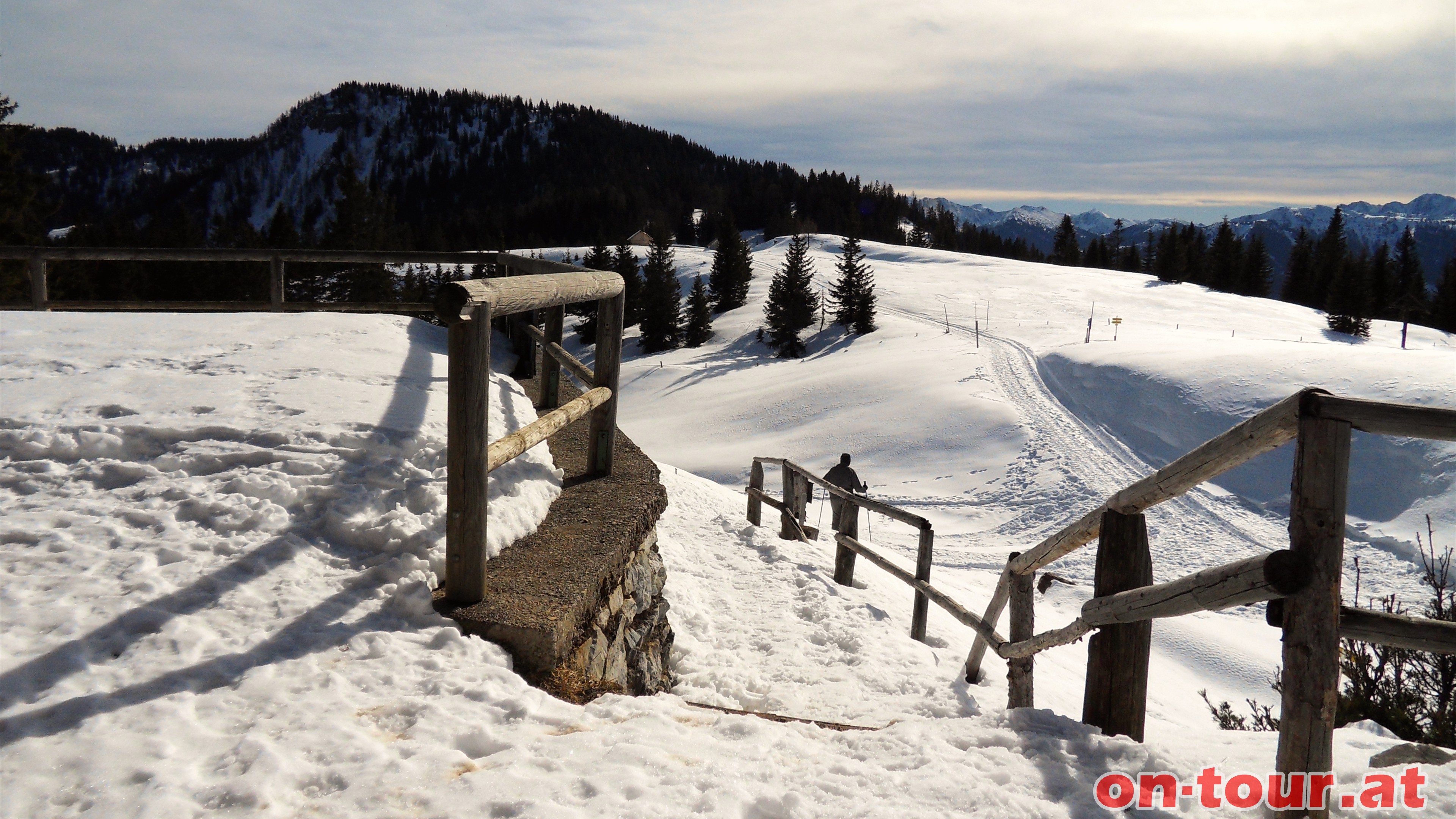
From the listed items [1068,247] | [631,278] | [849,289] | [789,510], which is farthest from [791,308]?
[1068,247]

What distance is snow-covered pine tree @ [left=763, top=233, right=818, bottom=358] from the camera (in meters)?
41.3

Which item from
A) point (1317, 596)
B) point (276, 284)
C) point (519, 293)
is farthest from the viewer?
point (276, 284)

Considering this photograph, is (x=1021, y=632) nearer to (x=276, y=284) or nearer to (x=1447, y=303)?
(x=276, y=284)

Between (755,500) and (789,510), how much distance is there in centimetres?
80

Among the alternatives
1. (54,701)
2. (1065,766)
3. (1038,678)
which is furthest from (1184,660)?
(54,701)

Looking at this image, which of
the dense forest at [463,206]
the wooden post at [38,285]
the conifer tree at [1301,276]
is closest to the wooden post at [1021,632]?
the wooden post at [38,285]

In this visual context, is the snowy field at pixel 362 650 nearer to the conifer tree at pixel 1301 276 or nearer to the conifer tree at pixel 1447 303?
the conifer tree at pixel 1447 303

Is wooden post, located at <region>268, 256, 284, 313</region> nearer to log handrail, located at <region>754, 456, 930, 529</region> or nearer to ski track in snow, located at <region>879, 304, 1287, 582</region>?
log handrail, located at <region>754, 456, 930, 529</region>

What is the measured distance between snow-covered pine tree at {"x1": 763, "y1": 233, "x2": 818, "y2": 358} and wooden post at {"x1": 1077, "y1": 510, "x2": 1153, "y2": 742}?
1486 inches

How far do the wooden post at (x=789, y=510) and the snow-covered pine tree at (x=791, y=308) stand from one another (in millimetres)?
31370

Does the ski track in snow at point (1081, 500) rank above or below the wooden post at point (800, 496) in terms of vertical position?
below

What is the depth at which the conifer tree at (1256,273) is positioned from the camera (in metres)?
58.4

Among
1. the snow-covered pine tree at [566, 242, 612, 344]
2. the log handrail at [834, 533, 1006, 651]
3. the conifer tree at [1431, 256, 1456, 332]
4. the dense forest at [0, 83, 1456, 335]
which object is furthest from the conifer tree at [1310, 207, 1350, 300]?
the log handrail at [834, 533, 1006, 651]

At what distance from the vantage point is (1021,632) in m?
4.29
